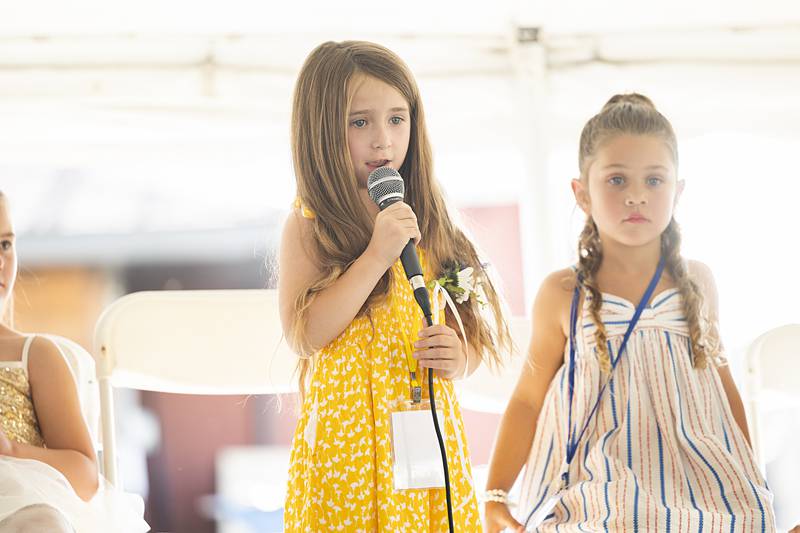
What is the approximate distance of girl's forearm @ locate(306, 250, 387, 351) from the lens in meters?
1.47

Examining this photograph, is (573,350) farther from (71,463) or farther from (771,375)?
(71,463)

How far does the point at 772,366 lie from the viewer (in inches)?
82.5

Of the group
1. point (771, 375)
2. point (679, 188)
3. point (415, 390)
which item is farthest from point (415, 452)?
point (771, 375)

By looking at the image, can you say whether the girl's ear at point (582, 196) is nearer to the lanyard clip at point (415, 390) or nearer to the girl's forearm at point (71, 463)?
the lanyard clip at point (415, 390)

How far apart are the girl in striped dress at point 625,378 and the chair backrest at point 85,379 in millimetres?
1011

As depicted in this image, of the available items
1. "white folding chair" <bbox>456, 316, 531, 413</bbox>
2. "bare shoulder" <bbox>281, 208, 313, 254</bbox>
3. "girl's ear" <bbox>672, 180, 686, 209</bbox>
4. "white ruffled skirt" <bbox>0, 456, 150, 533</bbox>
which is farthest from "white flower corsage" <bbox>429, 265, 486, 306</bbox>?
"white ruffled skirt" <bbox>0, 456, 150, 533</bbox>

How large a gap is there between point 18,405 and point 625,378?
1.21m

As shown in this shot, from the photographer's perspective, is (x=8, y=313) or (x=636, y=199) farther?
(x=8, y=313)

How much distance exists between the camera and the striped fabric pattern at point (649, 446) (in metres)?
1.53

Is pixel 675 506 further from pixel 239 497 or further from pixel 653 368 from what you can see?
pixel 239 497

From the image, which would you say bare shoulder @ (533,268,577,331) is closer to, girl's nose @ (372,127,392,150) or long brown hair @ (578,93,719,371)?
long brown hair @ (578,93,719,371)

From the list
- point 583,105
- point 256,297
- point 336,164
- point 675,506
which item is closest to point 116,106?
point 256,297

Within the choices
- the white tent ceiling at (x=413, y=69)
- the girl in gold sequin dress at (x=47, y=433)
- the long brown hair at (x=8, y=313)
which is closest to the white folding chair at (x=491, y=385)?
the girl in gold sequin dress at (x=47, y=433)

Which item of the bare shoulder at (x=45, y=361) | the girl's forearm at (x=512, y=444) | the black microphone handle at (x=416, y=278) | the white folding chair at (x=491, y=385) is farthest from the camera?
the white folding chair at (x=491, y=385)
